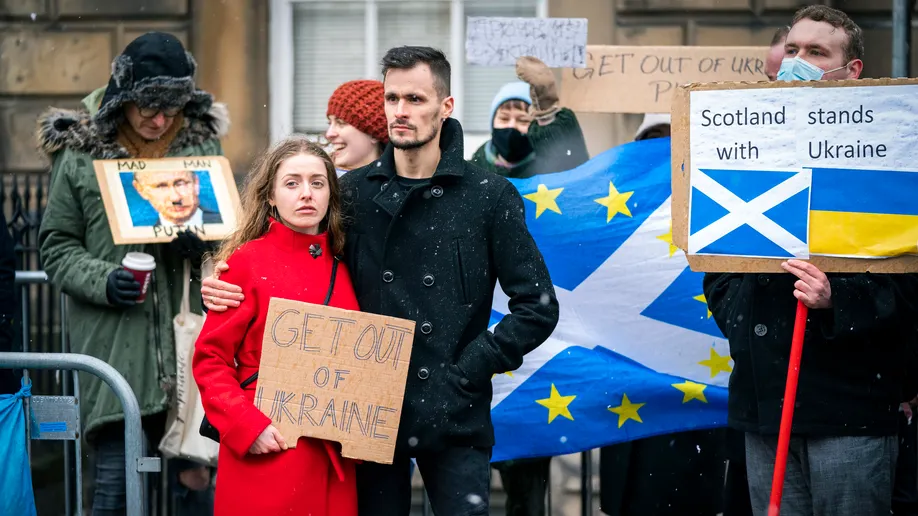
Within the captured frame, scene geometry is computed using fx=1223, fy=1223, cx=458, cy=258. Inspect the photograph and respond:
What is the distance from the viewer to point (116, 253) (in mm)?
5371

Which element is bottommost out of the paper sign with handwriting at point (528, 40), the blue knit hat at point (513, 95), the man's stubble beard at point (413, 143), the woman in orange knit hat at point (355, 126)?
the man's stubble beard at point (413, 143)

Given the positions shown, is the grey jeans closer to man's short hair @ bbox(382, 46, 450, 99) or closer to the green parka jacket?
man's short hair @ bbox(382, 46, 450, 99)

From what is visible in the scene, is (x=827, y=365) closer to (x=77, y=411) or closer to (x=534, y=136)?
(x=534, y=136)

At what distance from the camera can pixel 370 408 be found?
3.90 m

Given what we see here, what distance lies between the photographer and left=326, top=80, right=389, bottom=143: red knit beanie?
516cm

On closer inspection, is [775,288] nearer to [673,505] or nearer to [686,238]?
[686,238]

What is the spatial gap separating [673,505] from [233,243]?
2299mm

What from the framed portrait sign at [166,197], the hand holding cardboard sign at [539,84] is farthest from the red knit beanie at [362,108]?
the hand holding cardboard sign at [539,84]

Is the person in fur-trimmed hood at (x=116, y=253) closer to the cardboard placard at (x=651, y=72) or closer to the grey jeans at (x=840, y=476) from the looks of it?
the cardboard placard at (x=651, y=72)

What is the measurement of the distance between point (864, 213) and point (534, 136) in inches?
91.5

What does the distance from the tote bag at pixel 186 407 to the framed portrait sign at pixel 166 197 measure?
21 cm

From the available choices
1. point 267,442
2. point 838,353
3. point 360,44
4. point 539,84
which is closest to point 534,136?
point 539,84

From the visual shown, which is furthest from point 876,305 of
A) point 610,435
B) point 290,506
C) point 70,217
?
point 70,217

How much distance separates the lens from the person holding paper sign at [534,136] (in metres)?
5.84
